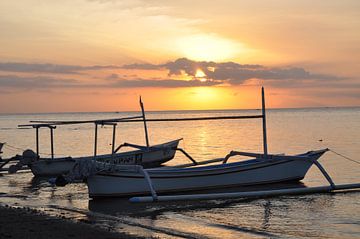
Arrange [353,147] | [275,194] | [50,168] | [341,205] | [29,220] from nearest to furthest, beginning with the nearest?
[29,220] < [341,205] < [275,194] < [50,168] < [353,147]

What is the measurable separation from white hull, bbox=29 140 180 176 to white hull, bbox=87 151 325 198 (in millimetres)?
4299

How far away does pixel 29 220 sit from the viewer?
37.6 ft

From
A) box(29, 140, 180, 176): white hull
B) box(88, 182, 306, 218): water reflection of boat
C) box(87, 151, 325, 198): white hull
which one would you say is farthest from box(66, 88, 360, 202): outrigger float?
box(29, 140, 180, 176): white hull

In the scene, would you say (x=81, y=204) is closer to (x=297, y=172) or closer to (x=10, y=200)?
(x=10, y=200)

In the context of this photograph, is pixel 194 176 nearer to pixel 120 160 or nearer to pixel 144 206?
pixel 144 206

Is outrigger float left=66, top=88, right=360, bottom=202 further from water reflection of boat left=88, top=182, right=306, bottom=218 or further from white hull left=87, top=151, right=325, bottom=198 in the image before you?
water reflection of boat left=88, top=182, right=306, bottom=218

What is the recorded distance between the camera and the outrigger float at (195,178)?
15633 mm

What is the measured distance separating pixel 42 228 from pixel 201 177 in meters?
7.61

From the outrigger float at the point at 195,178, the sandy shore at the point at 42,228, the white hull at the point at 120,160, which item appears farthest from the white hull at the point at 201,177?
the white hull at the point at 120,160

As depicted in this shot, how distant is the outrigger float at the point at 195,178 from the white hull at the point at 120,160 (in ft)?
14.2

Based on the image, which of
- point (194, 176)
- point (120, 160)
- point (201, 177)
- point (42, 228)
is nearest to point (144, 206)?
point (194, 176)

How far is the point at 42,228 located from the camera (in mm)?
10570

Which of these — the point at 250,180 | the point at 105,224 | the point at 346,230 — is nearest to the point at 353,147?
the point at 250,180

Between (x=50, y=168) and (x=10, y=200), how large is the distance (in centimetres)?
627
